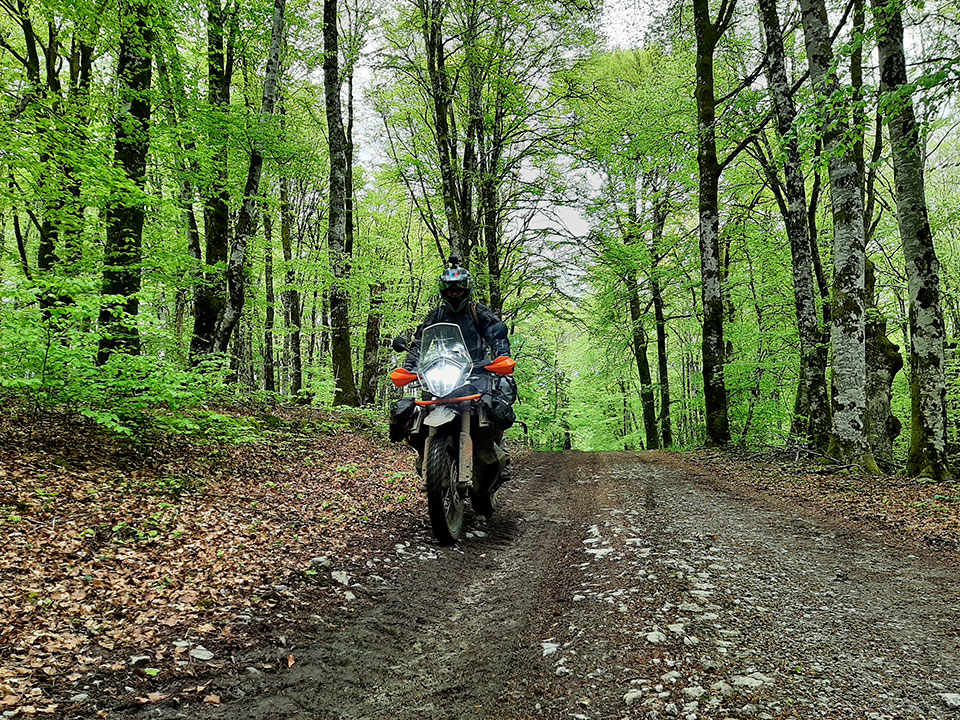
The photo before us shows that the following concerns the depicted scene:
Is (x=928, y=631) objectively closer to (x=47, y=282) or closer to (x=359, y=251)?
(x=47, y=282)

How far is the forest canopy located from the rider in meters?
2.93

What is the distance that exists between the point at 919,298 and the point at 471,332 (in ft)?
24.8

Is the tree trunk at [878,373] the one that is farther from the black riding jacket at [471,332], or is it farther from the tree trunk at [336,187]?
the tree trunk at [336,187]

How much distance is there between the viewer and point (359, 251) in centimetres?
2609

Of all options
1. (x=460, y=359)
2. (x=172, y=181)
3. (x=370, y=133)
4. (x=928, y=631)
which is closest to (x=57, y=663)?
(x=460, y=359)

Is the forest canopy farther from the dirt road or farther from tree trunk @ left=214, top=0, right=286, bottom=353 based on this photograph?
the dirt road

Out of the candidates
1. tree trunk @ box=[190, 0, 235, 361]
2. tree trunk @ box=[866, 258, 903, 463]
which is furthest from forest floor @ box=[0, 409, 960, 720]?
tree trunk @ box=[866, 258, 903, 463]

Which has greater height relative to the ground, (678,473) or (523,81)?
(523,81)

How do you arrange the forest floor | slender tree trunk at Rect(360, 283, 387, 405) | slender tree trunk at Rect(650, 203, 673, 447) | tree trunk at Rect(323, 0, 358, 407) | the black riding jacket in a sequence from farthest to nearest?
slender tree trunk at Rect(360, 283, 387, 405)
slender tree trunk at Rect(650, 203, 673, 447)
tree trunk at Rect(323, 0, 358, 407)
the black riding jacket
the forest floor

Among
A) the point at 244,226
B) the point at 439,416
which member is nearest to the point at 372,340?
the point at 244,226

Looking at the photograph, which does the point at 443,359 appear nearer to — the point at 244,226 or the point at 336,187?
the point at 244,226

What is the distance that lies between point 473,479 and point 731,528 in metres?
2.75

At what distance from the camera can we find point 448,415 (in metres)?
5.25

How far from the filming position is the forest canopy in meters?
7.16
